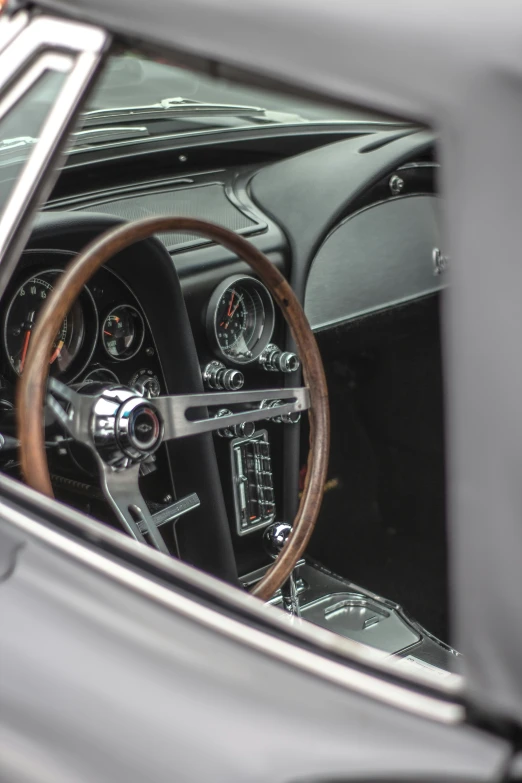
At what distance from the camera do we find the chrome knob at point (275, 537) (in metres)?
2.27

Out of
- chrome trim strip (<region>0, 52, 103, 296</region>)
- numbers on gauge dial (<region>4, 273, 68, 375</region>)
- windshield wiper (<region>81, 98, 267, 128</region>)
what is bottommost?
numbers on gauge dial (<region>4, 273, 68, 375</region>)

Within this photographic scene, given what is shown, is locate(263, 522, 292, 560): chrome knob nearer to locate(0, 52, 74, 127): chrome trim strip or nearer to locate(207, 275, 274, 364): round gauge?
locate(207, 275, 274, 364): round gauge

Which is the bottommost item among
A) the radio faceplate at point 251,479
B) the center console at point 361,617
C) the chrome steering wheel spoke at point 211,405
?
the center console at point 361,617

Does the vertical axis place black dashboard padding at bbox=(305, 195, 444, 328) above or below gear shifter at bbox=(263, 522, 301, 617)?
above

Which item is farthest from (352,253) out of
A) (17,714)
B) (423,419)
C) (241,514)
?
(17,714)

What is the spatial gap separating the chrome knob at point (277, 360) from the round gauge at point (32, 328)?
597mm

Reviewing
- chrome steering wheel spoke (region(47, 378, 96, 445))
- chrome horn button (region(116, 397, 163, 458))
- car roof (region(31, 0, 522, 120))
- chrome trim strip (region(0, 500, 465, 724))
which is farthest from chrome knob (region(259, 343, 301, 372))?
car roof (region(31, 0, 522, 120))

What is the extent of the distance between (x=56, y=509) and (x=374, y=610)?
5.08 feet

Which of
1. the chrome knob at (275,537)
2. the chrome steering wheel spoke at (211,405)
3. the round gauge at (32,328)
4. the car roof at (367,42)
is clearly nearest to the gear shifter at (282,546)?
the chrome knob at (275,537)

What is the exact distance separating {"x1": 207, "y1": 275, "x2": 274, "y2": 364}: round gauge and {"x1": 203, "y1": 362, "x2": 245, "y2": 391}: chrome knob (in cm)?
6

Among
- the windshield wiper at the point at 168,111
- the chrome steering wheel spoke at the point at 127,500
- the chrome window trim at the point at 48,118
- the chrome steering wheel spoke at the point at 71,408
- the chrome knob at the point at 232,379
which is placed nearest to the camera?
the chrome window trim at the point at 48,118

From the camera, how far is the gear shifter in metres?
2.22

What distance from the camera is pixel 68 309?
157 cm

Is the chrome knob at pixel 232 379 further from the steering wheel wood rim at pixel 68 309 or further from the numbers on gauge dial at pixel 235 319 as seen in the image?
the steering wheel wood rim at pixel 68 309
